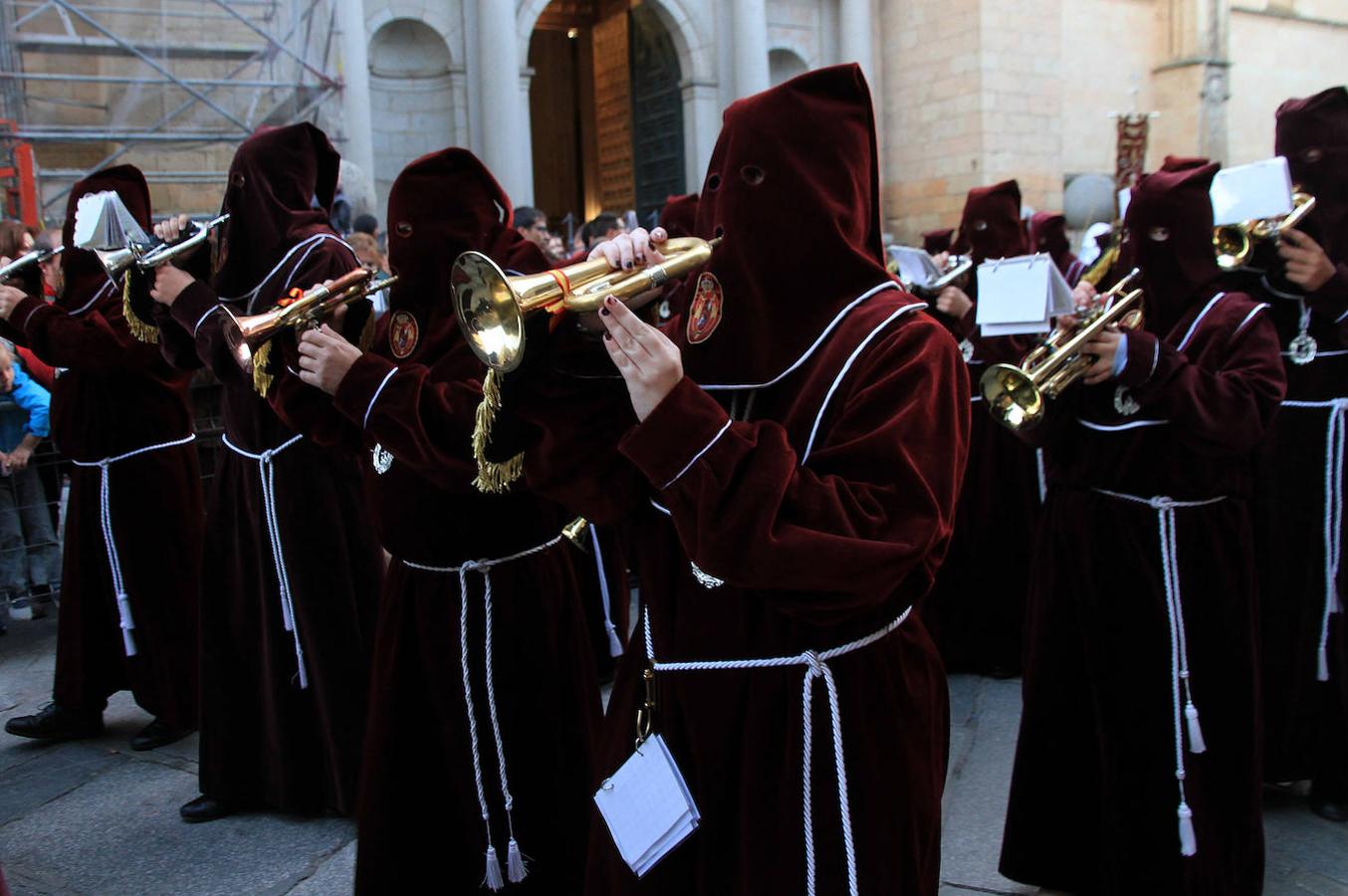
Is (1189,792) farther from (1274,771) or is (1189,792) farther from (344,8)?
(344,8)

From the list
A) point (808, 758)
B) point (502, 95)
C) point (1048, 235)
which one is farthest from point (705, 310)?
A: point (502, 95)

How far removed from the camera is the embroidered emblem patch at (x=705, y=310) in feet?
7.08

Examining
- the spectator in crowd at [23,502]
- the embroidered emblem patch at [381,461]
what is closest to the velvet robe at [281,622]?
the embroidered emblem patch at [381,461]

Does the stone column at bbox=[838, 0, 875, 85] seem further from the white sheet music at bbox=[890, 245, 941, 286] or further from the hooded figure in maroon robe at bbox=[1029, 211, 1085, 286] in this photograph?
the white sheet music at bbox=[890, 245, 941, 286]

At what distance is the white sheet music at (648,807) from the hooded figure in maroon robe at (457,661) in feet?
3.50

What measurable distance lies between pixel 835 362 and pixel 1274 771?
3.19 m

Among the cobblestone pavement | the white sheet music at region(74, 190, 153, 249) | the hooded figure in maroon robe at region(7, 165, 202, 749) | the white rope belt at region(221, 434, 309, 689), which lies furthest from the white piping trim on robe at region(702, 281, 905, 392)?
the hooded figure in maroon robe at region(7, 165, 202, 749)

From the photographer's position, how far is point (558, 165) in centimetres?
2214

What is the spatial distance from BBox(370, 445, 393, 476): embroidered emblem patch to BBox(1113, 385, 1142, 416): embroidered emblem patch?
2074mm

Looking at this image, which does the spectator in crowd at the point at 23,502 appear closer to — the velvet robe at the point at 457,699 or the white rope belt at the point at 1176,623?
the velvet robe at the point at 457,699

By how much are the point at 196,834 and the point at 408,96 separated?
40.0 ft

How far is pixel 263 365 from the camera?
3.41 meters

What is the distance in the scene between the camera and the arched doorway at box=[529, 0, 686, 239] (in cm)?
1697

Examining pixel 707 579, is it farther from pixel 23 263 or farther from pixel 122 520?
pixel 23 263
